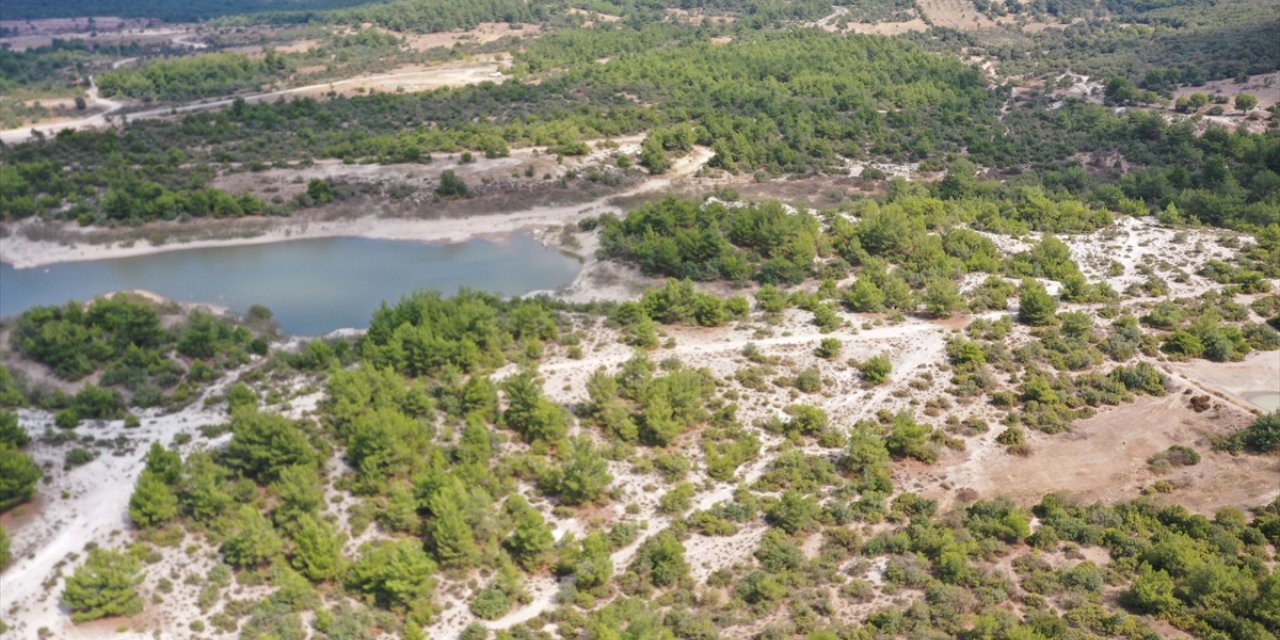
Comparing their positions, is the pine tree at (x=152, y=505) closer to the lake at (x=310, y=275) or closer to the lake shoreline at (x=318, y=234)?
the lake at (x=310, y=275)

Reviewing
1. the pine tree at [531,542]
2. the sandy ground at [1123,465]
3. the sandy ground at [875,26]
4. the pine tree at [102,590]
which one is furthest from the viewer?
the sandy ground at [875,26]

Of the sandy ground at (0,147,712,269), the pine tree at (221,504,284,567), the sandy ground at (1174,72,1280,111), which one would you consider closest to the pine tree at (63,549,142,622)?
the pine tree at (221,504,284,567)

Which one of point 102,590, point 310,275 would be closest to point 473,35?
point 310,275

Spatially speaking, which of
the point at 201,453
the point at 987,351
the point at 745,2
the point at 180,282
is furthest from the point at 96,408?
the point at 745,2

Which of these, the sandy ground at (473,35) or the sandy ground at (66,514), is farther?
the sandy ground at (473,35)

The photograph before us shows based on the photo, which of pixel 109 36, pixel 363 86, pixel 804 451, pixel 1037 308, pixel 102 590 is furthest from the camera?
pixel 109 36

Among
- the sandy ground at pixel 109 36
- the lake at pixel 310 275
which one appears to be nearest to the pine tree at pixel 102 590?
the lake at pixel 310 275

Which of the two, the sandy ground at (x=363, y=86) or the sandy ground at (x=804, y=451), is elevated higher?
the sandy ground at (x=363, y=86)

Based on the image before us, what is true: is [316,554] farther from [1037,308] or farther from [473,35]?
[473,35]
